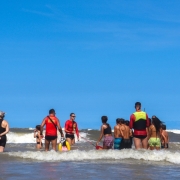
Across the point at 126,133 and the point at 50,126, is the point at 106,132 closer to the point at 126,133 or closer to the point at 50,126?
the point at 126,133

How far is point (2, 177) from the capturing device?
8.45m

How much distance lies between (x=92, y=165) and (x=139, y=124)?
2960mm

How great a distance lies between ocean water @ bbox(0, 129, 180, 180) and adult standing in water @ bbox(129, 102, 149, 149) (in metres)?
0.84

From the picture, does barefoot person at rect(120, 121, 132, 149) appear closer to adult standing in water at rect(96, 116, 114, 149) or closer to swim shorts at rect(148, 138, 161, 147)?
adult standing in water at rect(96, 116, 114, 149)

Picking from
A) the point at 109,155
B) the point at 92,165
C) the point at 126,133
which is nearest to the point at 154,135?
the point at 126,133

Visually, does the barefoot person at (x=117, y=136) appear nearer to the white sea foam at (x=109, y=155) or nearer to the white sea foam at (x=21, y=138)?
the white sea foam at (x=109, y=155)

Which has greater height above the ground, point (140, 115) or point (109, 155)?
point (140, 115)

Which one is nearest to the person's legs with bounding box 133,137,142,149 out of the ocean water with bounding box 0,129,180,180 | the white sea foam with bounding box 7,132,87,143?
the ocean water with bounding box 0,129,180,180

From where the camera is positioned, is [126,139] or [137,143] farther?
[126,139]

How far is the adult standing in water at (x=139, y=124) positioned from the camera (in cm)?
1291

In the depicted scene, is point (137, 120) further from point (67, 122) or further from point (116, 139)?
point (67, 122)

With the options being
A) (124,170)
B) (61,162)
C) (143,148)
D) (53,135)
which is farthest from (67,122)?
(124,170)

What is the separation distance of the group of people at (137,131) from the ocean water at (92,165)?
2.88 ft

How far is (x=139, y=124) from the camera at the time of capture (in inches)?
510
